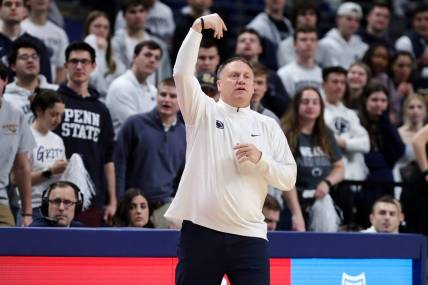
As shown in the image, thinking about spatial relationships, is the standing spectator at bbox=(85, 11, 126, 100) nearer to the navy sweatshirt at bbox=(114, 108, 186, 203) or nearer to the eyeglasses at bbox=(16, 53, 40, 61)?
the navy sweatshirt at bbox=(114, 108, 186, 203)

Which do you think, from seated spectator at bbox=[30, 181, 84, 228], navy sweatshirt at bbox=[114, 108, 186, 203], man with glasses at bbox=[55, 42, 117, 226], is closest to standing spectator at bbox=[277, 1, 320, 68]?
navy sweatshirt at bbox=[114, 108, 186, 203]

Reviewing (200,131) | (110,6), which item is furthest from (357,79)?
(200,131)

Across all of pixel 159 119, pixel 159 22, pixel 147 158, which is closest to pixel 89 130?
pixel 147 158

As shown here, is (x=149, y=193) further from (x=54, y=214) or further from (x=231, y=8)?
(x=231, y=8)

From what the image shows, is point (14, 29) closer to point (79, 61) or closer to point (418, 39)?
point (79, 61)

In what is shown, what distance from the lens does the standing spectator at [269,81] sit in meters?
10.7

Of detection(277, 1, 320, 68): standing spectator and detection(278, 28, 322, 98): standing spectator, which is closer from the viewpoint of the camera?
detection(278, 28, 322, 98): standing spectator

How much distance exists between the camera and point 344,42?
13125 mm

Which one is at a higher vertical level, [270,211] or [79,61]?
[79,61]

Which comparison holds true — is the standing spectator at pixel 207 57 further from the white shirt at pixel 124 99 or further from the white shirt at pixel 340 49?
the white shirt at pixel 340 49

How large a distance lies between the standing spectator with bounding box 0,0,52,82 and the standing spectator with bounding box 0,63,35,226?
180 cm

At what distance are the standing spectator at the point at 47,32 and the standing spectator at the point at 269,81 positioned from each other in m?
1.94

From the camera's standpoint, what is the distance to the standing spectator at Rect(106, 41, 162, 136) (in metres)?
9.96

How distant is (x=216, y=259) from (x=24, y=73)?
3.83 metres
